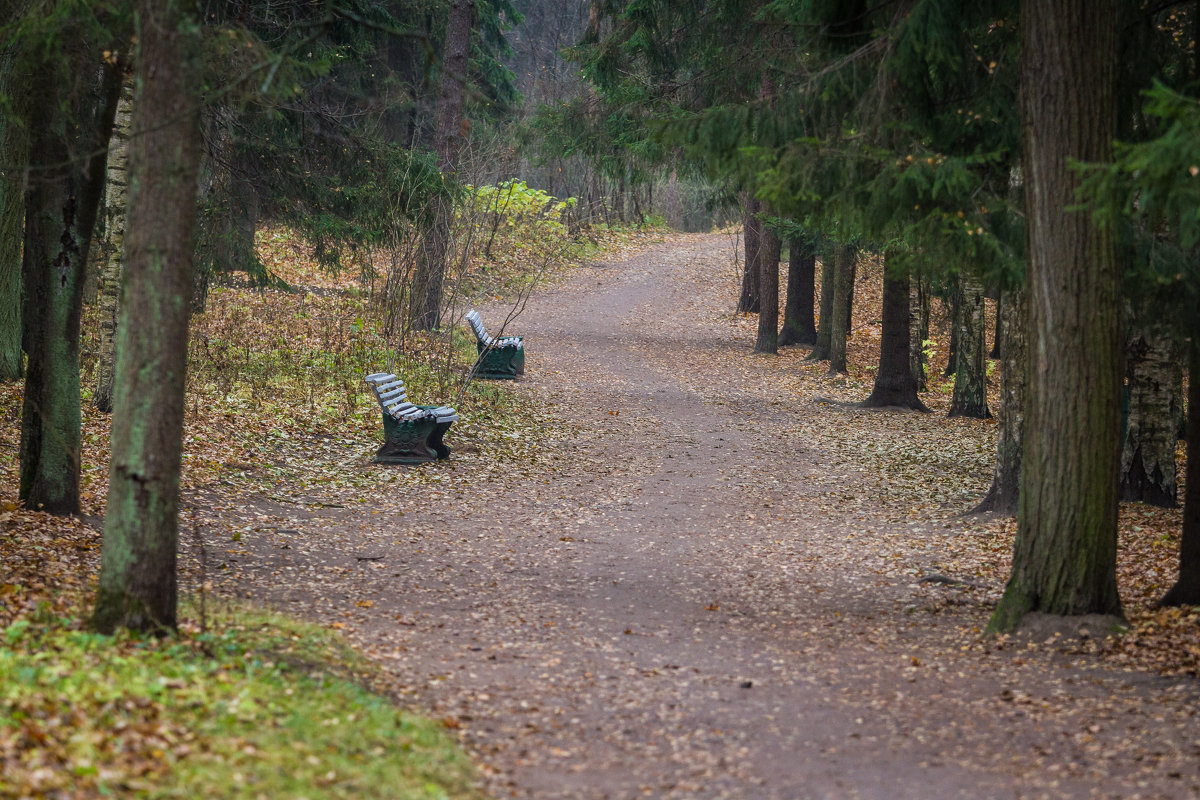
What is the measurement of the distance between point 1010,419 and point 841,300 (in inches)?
354

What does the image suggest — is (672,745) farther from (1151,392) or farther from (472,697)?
(1151,392)

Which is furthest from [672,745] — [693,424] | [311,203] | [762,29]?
[762,29]

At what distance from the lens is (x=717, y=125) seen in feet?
24.3

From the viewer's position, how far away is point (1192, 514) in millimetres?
6617

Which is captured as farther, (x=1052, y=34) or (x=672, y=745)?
(x=1052, y=34)

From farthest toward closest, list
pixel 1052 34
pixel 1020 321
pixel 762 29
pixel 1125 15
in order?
pixel 762 29, pixel 1020 321, pixel 1125 15, pixel 1052 34

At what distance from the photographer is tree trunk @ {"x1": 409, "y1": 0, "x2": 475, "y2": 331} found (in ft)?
49.8

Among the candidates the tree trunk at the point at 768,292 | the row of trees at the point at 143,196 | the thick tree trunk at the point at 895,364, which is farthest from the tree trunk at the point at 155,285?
the tree trunk at the point at 768,292

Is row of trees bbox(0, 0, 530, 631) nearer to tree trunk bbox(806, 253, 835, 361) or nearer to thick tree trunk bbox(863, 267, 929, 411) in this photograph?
thick tree trunk bbox(863, 267, 929, 411)

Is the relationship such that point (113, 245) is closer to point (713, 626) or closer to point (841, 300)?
point (713, 626)

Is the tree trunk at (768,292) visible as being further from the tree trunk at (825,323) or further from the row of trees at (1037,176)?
the row of trees at (1037,176)

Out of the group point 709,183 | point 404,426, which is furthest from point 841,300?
point 709,183

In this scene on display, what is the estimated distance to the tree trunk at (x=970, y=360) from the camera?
1559 centimetres

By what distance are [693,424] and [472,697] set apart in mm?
9894
